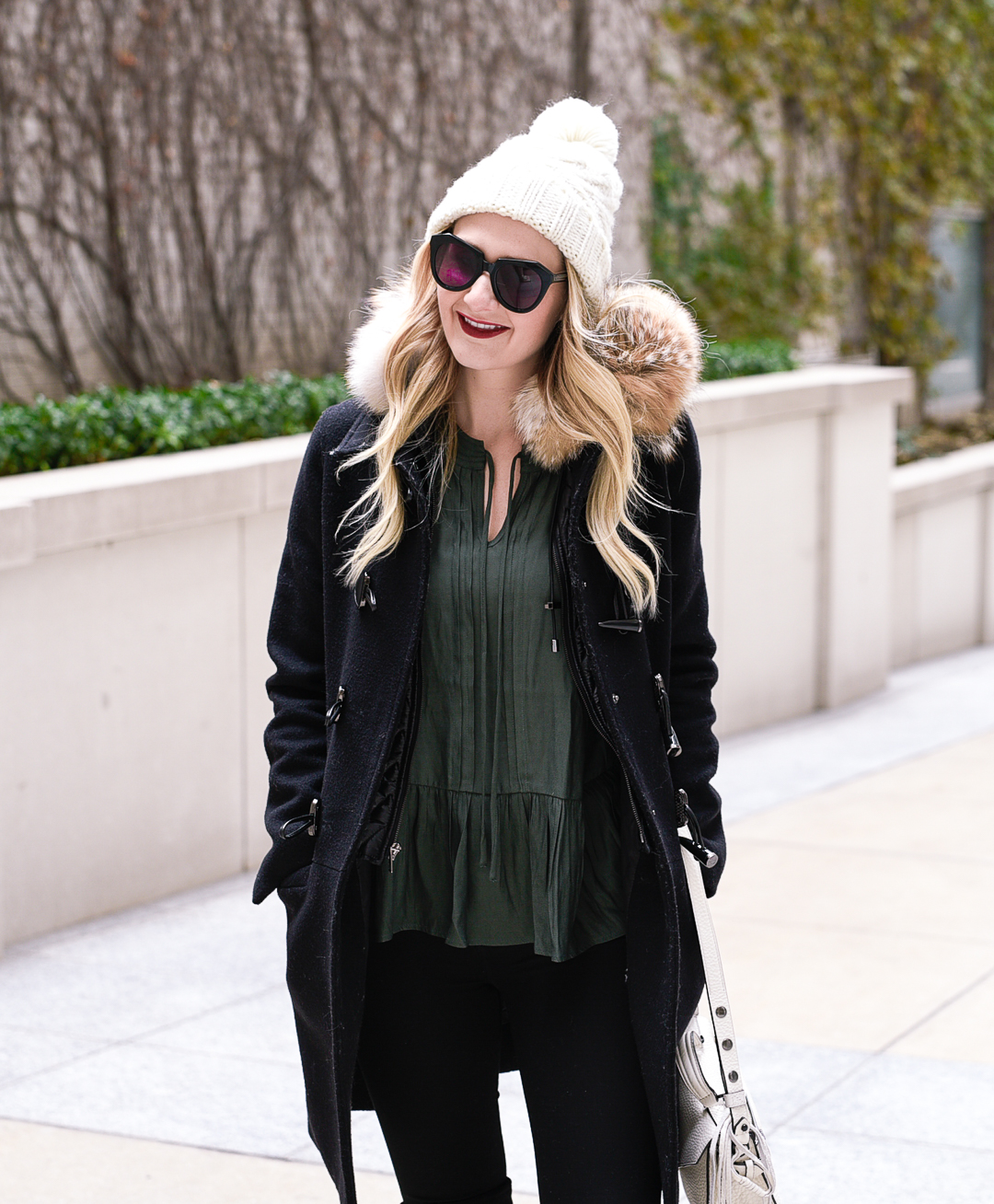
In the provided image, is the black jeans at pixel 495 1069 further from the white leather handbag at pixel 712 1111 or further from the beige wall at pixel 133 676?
the beige wall at pixel 133 676

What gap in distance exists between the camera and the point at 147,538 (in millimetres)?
5574

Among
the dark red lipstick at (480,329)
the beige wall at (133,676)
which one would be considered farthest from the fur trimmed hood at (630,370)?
the beige wall at (133,676)

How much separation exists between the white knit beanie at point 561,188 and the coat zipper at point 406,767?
628mm

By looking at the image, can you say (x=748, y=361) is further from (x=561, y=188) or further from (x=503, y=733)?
(x=503, y=733)

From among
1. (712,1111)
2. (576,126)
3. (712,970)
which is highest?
(576,126)

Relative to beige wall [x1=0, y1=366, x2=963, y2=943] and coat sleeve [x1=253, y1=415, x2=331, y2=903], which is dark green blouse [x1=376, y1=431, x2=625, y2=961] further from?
beige wall [x1=0, y1=366, x2=963, y2=943]

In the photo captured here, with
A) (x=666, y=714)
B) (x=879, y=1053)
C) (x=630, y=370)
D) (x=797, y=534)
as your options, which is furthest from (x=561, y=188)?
(x=797, y=534)

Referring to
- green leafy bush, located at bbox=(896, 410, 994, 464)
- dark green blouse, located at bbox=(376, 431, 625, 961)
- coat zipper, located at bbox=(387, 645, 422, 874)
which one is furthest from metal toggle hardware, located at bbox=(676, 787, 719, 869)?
green leafy bush, located at bbox=(896, 410, 994, 464)

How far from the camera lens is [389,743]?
8.40 feet

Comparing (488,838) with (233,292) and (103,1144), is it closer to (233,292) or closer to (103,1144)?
(103,1144)

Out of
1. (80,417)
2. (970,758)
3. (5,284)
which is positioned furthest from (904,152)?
(80,417)

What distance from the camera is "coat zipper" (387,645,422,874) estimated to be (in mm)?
2580

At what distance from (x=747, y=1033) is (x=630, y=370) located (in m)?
2.45

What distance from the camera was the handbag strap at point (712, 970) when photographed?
8.55ft
